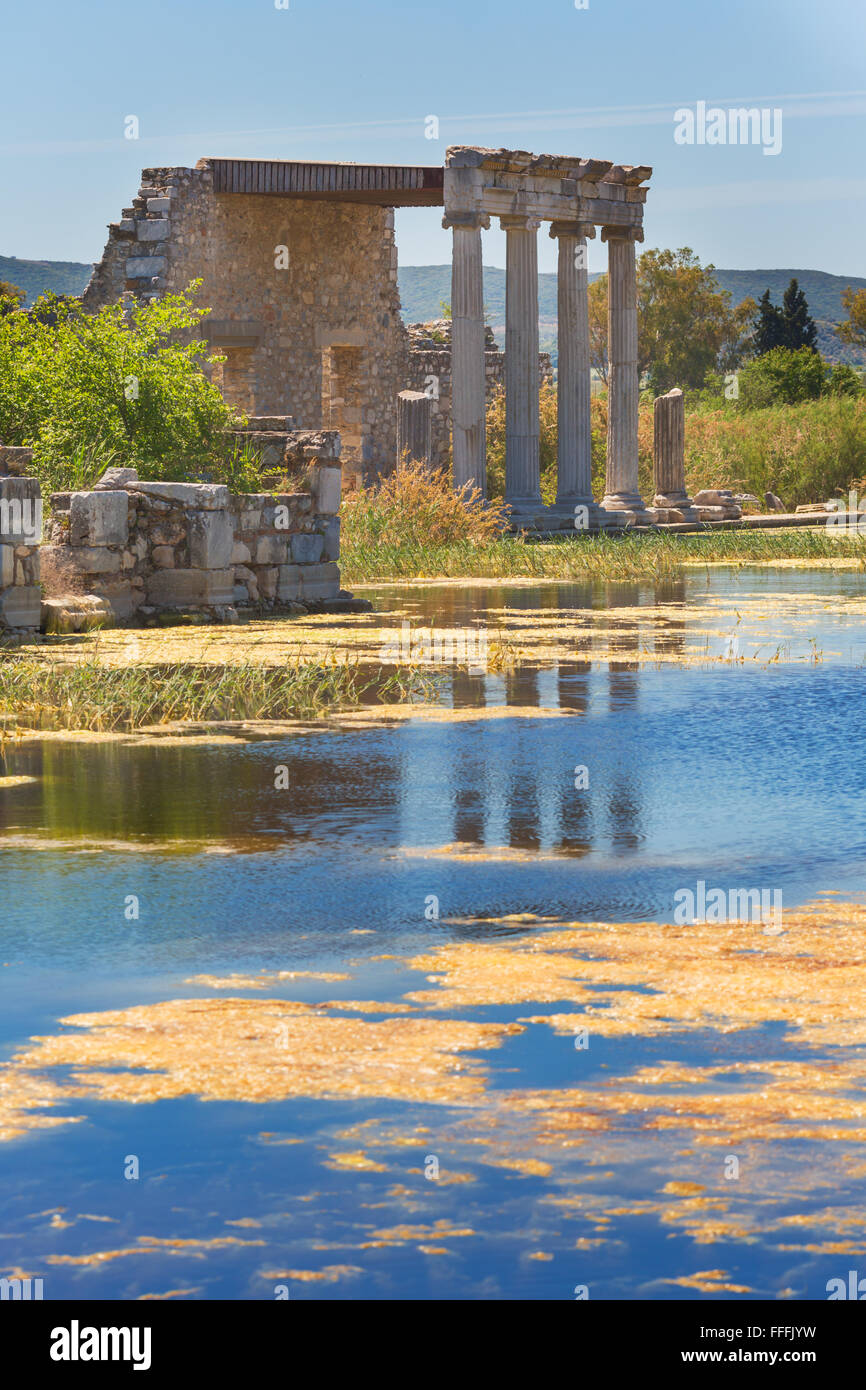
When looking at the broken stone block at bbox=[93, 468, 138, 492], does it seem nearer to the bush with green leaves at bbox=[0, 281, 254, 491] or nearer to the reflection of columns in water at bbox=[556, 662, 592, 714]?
the bush with green leaves at bbox=[0, 281, 254, 491]

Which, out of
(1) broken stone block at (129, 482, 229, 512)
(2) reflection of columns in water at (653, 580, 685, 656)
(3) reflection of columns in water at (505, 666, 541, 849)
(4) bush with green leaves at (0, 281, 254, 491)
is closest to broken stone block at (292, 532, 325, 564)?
(4) bush with green leaves at (0, 281, 254, 491)

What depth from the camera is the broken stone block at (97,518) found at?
52.5ft

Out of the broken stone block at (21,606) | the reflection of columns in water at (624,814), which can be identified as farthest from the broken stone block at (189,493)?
the reflection of columns in water at (624,814)

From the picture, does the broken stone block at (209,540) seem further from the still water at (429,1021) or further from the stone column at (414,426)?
the stone column at (414,426)

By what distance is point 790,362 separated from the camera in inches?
1927

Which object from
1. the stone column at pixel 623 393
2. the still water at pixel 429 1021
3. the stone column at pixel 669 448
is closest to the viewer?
the still water at pixel 429 1021

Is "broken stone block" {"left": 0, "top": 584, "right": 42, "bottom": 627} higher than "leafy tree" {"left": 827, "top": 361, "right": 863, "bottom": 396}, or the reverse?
"leafy tree" {"left": 827, "top": 361, "right": 863, "bottom": 396}

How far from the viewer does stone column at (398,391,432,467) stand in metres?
30.3

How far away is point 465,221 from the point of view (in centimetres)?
2631

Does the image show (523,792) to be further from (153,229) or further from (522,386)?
(153,229)

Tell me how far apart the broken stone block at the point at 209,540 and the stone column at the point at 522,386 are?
11168mm

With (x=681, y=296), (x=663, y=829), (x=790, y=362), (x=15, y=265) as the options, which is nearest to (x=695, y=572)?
(x=663, y=829)

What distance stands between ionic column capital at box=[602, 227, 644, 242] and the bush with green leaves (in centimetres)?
1250
